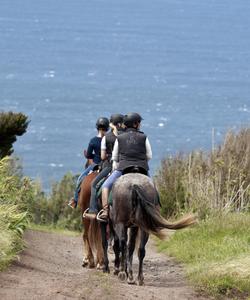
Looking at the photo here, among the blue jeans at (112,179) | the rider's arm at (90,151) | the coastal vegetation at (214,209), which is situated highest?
the rider's arm at (90,151)

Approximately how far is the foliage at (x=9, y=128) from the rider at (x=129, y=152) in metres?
7.92

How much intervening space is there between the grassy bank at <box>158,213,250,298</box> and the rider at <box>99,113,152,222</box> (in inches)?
65.3

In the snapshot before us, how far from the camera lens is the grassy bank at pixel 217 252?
46.6 ft

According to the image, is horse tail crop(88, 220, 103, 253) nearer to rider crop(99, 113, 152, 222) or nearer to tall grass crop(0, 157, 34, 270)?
tall grass crop(0, 157, 34, 270)

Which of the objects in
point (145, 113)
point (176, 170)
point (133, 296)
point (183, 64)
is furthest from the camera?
point (183, 64)

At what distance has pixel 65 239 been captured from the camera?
21.9 meters

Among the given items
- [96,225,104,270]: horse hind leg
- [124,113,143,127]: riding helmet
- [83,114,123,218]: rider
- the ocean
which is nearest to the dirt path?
[96,225,104,270]: horse hind leg

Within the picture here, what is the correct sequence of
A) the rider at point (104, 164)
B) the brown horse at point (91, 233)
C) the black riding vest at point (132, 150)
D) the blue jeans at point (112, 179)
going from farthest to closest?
the brown horse at point (91, 233), the rider at point (104, 164), the blue jeans at point (112, 179), the black riding vest at point (132, 150)

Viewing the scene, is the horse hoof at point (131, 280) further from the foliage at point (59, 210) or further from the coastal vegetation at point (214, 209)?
the foliage at point (59, 210)

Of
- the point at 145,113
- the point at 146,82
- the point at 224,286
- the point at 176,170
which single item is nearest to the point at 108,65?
the point at 146,82

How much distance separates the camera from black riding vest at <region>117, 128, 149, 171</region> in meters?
15.4

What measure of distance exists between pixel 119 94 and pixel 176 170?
105412 mm

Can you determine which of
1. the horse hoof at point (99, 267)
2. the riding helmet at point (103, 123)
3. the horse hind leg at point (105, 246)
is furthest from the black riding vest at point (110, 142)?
the horse hoof at point (99, 267)

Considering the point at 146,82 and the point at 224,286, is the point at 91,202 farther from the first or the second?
the point at 146,82
